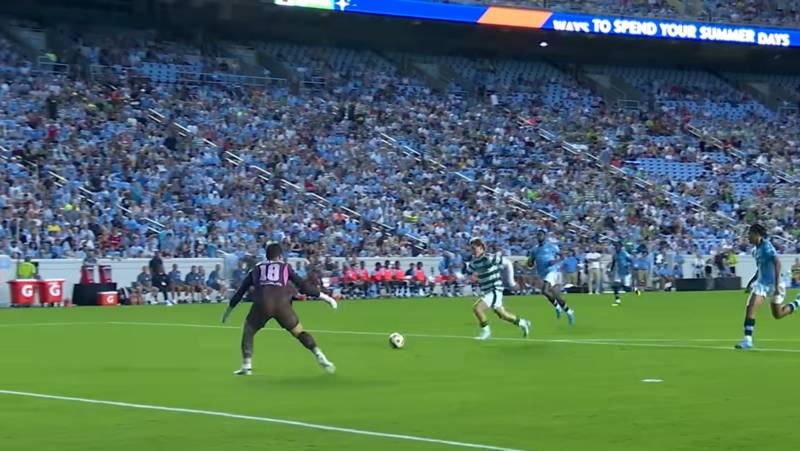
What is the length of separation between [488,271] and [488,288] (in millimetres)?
368

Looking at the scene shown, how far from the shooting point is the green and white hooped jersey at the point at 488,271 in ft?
90.8

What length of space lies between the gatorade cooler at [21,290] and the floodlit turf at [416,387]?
1139 cm

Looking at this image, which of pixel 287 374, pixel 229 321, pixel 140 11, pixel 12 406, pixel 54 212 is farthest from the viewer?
pixel 140 11

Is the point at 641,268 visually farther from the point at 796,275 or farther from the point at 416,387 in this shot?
the point at 416,387

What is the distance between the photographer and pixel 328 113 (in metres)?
61.9

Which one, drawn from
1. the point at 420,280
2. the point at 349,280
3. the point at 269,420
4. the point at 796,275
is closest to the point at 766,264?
the point at 269,420

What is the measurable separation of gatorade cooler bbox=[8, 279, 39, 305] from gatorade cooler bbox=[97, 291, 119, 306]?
85.6 inches

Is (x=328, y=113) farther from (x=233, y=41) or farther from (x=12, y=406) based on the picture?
(x=12, y=406)

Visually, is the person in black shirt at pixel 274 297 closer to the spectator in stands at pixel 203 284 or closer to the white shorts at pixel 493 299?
the white shorts at pixel 493 299

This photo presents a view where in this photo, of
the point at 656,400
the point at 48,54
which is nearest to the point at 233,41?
the point at 48,54

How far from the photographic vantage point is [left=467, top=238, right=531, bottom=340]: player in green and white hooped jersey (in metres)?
27.4

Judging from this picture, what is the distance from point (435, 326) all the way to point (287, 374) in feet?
41.7

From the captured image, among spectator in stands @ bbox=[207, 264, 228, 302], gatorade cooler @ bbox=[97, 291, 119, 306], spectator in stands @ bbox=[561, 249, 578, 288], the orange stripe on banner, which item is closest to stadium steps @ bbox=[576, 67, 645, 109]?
the orange stripe on banner

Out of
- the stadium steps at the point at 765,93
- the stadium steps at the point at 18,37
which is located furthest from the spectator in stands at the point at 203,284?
the stadium steps at the point at 765,93
